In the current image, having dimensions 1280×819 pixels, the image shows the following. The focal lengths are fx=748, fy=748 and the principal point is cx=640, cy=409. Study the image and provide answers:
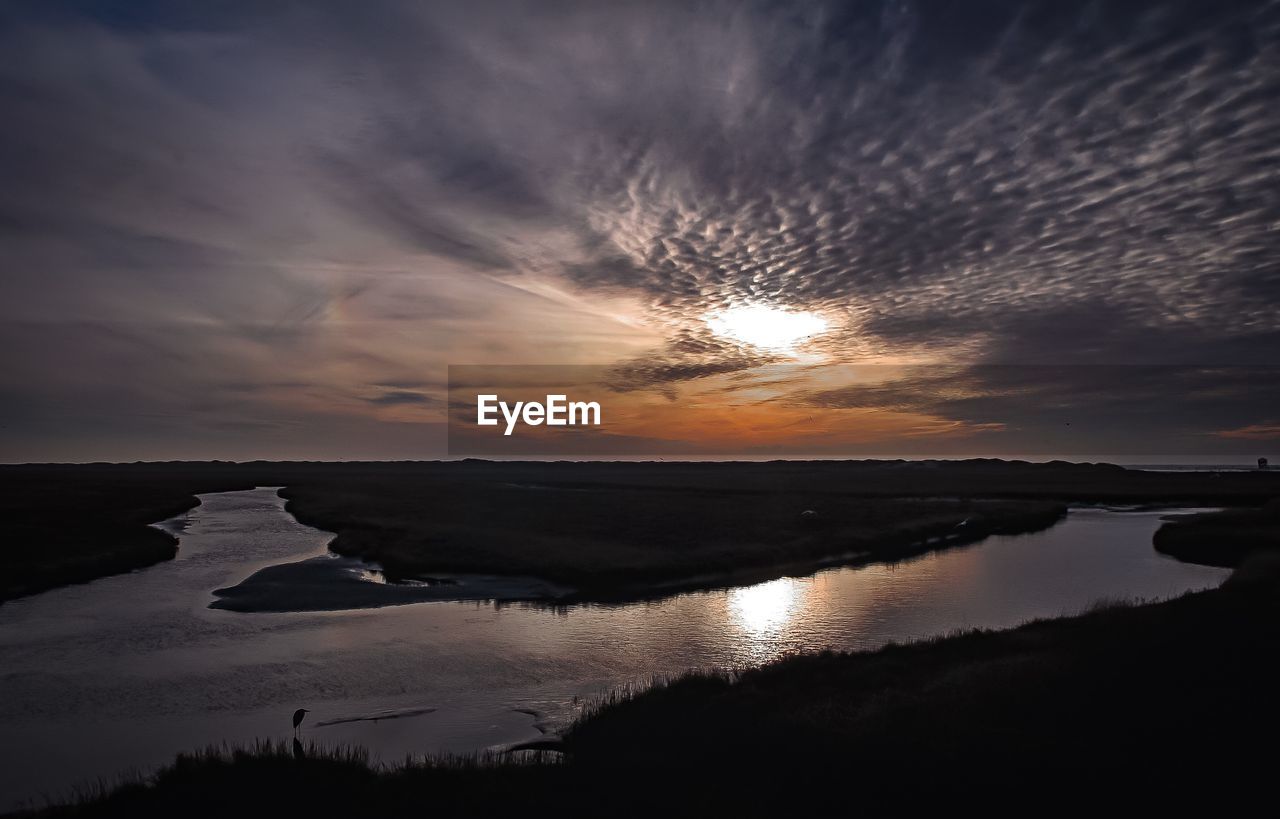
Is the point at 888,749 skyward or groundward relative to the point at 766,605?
skyward

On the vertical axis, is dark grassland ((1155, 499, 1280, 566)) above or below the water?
above

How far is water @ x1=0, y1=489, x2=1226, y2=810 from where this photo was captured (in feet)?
55.2

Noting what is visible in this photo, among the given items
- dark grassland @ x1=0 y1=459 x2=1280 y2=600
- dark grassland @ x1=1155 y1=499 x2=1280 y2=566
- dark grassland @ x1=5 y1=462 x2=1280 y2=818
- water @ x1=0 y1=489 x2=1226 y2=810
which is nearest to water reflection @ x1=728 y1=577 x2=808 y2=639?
water @ x1=0 y1=489 x2=1226 y2=810

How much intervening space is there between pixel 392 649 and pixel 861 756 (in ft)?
53.8

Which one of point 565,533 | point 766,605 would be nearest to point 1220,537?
point 766,605

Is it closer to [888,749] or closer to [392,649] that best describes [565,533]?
[392,649]

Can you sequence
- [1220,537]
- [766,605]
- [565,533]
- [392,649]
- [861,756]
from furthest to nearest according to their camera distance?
1. [565,533]
2. [1220,537]
3. [766,605]
4. [392,649]
5. [861,756]

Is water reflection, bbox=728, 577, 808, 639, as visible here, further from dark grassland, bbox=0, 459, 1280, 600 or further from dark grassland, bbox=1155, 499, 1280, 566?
dark grassland, bbox=1155, 499, 1280, 566

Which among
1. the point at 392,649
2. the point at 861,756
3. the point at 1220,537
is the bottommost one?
the point at 392,649

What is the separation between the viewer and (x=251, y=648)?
24781 millimetres

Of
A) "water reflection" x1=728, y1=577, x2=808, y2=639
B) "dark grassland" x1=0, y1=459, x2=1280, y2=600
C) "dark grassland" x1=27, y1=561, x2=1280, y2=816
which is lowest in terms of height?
"water reflection" x1=728, y1=577, x2=808, y2=639

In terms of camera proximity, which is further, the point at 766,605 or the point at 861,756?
the point at 766,605

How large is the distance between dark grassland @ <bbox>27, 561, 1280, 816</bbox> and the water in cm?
270

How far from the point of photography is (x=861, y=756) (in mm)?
13422
